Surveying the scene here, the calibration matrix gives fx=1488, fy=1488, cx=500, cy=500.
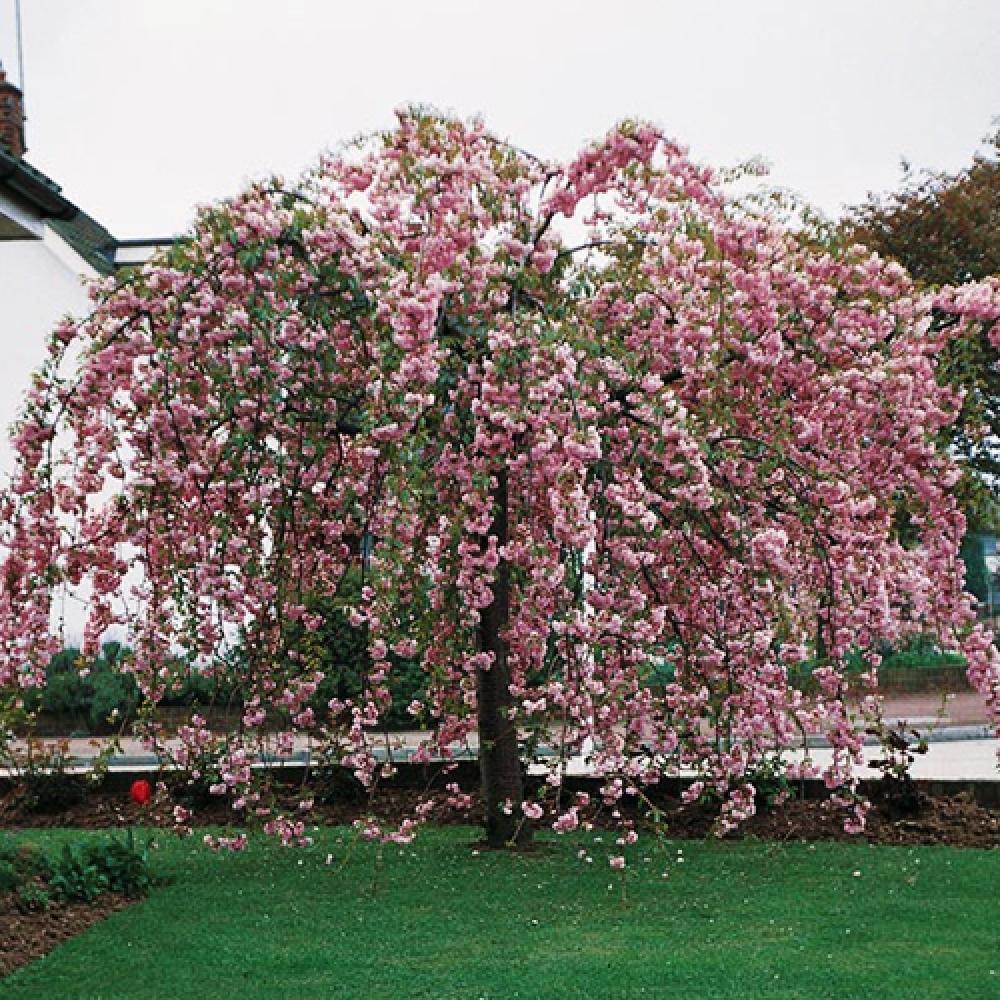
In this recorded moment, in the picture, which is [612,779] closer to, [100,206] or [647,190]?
[647,190]

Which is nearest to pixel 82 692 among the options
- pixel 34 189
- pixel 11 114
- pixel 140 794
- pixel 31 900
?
pixel 11 114

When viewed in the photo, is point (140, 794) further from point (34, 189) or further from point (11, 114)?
point (11, 114)

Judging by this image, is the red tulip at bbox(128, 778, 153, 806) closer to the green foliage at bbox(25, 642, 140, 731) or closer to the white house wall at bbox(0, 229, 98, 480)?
the green foliage at bbox(25, 642, 140, 731)

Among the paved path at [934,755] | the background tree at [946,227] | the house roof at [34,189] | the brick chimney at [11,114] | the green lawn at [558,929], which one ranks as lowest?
the green lawn at [558,929]

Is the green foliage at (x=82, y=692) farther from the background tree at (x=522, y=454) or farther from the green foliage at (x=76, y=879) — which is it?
the green foliage at (x=76, y=879)

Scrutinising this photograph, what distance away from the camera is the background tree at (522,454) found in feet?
19.4

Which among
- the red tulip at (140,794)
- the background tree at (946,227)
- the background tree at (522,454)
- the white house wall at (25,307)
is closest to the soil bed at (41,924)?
the background tree at (522,454)

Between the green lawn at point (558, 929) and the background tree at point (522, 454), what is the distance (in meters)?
0.40

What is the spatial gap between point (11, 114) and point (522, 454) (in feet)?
23.9

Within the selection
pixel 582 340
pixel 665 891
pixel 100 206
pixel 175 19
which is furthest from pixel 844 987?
pixel 100 206

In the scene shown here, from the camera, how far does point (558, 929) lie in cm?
562

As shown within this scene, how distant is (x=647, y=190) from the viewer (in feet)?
22.7

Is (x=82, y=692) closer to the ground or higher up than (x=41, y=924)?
higher up

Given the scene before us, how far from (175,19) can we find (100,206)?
12.0 meters
